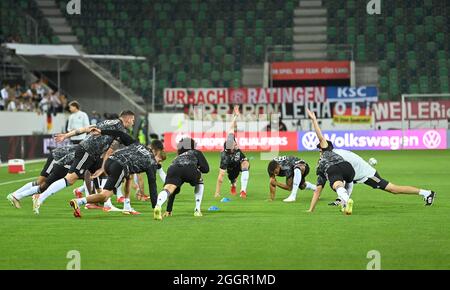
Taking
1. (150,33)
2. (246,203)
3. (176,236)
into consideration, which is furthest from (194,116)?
(176,236)

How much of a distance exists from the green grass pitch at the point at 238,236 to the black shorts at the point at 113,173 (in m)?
0.65

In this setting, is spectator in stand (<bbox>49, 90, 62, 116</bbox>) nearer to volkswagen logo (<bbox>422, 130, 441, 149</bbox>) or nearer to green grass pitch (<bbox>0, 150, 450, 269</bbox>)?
volkswagen logo (<bbox>422, 130, 441, 149</bbox>)

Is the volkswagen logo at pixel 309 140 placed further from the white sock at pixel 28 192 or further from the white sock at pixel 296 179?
the white sock at pixel 28 192

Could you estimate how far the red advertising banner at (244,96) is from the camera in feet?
167

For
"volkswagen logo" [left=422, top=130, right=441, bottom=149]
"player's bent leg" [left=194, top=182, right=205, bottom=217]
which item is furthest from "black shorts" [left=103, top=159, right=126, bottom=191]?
"volkswagen logo" [left=422, top=130, right=441, bottom=149]

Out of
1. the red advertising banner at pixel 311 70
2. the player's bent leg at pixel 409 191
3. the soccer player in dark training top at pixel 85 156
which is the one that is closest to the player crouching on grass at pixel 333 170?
the player's bent leg at pixel 409 191

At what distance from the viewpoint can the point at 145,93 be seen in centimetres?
A: 5512

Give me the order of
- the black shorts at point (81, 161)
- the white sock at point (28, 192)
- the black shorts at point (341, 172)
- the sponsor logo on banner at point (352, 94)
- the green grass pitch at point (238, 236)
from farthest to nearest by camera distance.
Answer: the sponsor logo on banner at point (352, 94)
the white sock at point (28, 192)
the black shorts at point (81, 161)
the black shorts at point (341, 172)
the green grass pitch at point (238, 236)

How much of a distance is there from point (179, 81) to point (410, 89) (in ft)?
45.0

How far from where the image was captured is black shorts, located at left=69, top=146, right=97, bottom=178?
18.6 meters

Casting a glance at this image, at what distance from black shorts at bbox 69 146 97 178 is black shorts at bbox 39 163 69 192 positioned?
1.85ft
